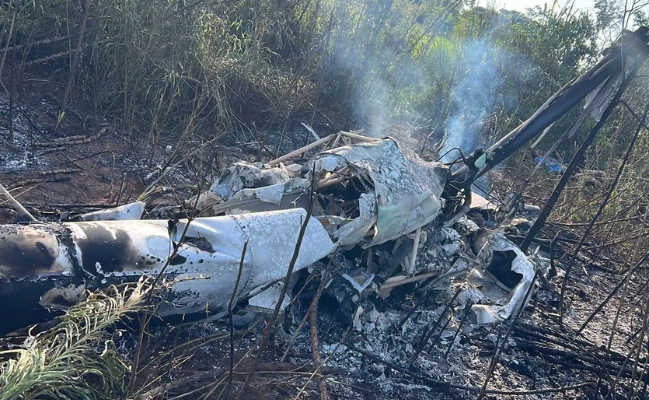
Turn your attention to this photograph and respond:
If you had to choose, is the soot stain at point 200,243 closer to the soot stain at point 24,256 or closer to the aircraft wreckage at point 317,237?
the aircraft wreckage at point 317,237

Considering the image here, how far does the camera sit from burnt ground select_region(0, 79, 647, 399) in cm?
314

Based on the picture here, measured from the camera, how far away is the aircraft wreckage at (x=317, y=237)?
2.55 m

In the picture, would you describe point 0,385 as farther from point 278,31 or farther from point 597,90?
point 278,31

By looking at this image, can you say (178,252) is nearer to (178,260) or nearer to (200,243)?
(178,260)

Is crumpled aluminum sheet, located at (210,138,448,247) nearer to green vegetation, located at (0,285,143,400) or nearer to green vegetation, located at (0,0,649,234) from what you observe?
green vegetation, located at (0,285,143,400)

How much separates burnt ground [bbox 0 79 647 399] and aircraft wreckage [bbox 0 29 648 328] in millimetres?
253

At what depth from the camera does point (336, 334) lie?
382cm

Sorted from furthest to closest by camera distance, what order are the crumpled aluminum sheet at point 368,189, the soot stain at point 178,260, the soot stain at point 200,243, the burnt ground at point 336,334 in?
the crumpled aluminum sheet at point 368,189 < the burnt ground at point 336,334 < the soot stain at point 200,243 < the soot stain at point 178,260

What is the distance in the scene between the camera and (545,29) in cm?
1041

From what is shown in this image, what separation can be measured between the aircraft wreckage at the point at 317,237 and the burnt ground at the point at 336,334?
0.25m

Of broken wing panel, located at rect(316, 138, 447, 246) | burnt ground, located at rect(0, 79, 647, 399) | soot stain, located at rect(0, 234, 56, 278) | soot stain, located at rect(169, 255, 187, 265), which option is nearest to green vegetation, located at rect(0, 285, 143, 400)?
burnt ground, located at rect(0, 79, 647, 399)

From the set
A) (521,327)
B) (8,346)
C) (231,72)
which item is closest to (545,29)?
(231,72)

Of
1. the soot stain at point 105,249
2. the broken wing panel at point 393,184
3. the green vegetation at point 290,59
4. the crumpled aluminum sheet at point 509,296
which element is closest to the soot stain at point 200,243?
the soot stain at point 105,249

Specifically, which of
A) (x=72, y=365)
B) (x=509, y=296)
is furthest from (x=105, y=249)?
(x=509, y=296)
